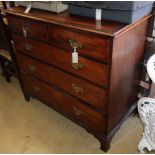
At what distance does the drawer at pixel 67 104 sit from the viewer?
1373mm

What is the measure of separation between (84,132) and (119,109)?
0.40 metres

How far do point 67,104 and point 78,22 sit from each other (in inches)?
26.2

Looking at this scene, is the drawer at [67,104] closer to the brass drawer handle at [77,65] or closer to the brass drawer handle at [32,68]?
the brass drawer handle at [32,68]

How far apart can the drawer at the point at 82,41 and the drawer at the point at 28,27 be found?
0.24 ft

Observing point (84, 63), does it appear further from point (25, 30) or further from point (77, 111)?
point (25, 30)

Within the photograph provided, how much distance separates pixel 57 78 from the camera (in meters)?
1.46

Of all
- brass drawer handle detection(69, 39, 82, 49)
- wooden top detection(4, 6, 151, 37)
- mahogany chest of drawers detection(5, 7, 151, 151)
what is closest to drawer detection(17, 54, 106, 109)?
mahogany chest of drawers detection(5, 7, 151, 151)

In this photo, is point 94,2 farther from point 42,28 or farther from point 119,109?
point 119,109

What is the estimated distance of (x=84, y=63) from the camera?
118 cm

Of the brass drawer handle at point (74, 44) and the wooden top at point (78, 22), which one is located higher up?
the wooden top at point (78, 22)

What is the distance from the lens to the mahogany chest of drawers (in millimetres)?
1072

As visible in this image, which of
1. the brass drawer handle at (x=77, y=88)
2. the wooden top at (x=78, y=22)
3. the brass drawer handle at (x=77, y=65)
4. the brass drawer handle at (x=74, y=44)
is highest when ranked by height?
the wooden top at (x=78, y=22)

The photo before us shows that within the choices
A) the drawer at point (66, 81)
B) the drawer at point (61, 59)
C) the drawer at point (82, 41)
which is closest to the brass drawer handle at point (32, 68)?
the drawer at point (66, 81)

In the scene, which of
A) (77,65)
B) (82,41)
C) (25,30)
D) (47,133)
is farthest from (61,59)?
(47,133)
